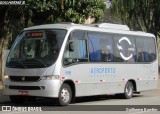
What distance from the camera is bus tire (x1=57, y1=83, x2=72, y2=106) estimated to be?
17.5 meters

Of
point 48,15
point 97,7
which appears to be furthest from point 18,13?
point 97,7

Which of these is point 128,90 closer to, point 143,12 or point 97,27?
point 97,27

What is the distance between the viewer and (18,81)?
695 inches

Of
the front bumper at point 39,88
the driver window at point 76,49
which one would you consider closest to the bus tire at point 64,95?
the front bumper at point 39,88

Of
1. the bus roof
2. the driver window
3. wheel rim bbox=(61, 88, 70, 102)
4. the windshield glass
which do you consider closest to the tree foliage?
the bus roof

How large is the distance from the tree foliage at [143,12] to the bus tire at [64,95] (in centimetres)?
2379

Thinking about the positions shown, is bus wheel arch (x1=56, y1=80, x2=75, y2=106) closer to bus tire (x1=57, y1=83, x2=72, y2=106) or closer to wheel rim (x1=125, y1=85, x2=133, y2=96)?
bus tire (x1=57, y1=83, x2=72, y2=106)

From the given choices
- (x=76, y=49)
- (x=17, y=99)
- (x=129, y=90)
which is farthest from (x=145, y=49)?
(x=17, y=99)

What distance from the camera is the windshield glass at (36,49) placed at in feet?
57.3

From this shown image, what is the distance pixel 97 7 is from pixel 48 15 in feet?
7.92

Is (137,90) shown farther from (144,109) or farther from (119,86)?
(144,109)

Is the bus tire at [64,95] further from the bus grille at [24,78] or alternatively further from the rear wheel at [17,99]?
the rear wheel at [17,99]

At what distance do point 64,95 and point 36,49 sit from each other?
1919 millimetres

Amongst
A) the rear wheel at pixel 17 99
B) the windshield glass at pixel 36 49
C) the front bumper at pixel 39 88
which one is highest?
the windshield glass at pixel 36 49
